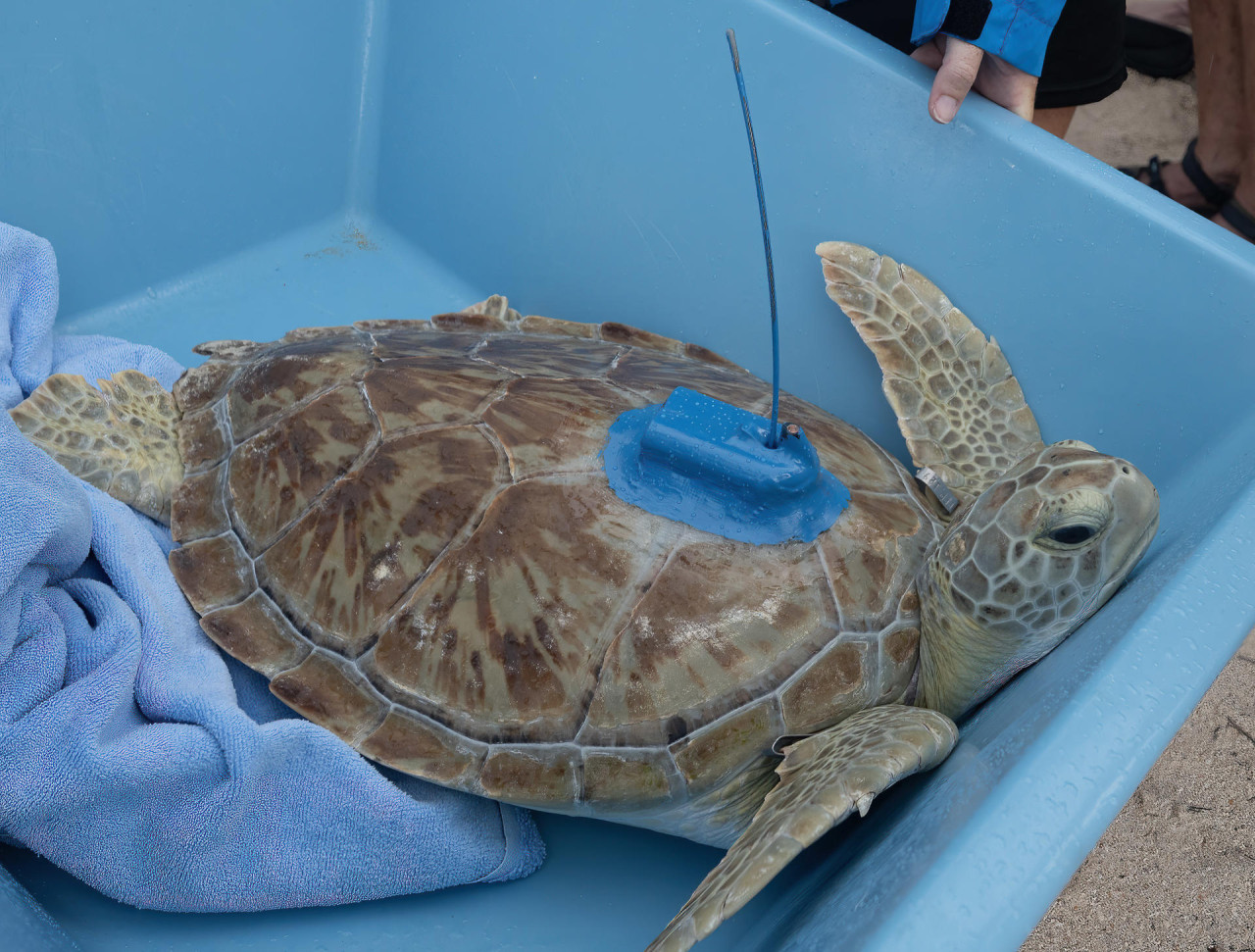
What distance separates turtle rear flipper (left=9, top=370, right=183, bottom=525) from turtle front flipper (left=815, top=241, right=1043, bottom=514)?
981 millimetres

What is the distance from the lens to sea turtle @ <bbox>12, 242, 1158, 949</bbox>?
1.00 meters

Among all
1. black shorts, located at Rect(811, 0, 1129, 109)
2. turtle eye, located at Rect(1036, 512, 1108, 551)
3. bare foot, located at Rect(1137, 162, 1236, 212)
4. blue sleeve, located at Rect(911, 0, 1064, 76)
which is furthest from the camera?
bare foot, located at Rect(1137, 162, 1236, 212)

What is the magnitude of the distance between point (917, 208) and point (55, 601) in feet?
4.06

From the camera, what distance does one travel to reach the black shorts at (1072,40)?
1617mm

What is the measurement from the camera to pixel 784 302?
60.9 inches

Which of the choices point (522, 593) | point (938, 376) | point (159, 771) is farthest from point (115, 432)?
point (938, 376)

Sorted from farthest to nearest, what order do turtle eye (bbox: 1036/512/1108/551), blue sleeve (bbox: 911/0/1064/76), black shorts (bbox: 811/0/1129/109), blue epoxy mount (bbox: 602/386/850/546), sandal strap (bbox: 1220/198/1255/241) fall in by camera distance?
sandal strap (bbox: 1220/198/1255/241) → black shorts (bbox: 811/0/1129/109) → blue sleeve (bbox: 911/0/1064/76) → blue epoxy mount (bbox: 602/386/850/546) → turtle eye (bbox: 1036/512/1108/551)

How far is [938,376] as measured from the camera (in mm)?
1342

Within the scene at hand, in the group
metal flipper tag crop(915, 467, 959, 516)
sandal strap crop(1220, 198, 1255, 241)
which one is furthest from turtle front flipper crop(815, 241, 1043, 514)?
sandal strap crop(1220, 198, 1255, 241)

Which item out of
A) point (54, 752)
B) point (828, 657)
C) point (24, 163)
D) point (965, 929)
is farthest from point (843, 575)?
point (24, 163)

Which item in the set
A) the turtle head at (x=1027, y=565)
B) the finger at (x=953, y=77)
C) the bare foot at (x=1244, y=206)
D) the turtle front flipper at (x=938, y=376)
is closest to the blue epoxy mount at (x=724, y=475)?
the turtle head at (x=1027, y=565)

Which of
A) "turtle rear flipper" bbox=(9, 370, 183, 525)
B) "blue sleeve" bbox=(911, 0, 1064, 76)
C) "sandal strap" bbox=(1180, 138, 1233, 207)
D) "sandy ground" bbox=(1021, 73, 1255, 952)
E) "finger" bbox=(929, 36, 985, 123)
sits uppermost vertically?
"blue sleeve" bbox=(911, 0, 1064, 76)

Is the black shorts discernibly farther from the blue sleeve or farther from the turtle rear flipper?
the turtle rear flipper

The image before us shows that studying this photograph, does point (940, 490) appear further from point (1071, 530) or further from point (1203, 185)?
point (1203, 185)
